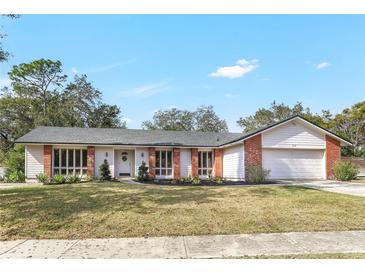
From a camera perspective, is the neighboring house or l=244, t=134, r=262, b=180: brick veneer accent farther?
the neighboring house

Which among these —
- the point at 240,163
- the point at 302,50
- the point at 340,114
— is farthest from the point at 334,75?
the point at 340,114

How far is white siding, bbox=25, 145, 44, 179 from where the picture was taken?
2091 centimetres

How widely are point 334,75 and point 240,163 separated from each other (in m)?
7.56

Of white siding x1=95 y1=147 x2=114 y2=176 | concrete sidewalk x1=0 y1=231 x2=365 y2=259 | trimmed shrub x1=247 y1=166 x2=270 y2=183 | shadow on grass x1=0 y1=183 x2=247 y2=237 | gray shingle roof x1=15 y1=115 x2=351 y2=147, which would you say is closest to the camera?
concrete sidewalk x1=0 y1=231 x2=365 y2=259

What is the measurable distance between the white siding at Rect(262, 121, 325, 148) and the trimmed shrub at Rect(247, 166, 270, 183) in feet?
5.89

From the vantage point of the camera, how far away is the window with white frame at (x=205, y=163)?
24.4 m

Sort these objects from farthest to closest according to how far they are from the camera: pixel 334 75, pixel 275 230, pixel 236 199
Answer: pixel 334 75
pixel 236 199
pixel 275 230

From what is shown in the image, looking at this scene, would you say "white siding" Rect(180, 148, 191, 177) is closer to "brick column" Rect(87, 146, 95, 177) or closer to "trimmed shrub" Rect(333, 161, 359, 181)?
"brick column" Rect(87, 146, 95, 177)

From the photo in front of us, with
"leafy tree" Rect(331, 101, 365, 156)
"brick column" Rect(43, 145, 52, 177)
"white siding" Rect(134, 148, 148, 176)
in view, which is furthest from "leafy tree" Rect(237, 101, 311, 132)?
"brick column" Rect(43, 145, 52, 177)

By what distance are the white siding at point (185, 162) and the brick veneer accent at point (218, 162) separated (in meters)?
2.15

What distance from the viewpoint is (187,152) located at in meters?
23.9
